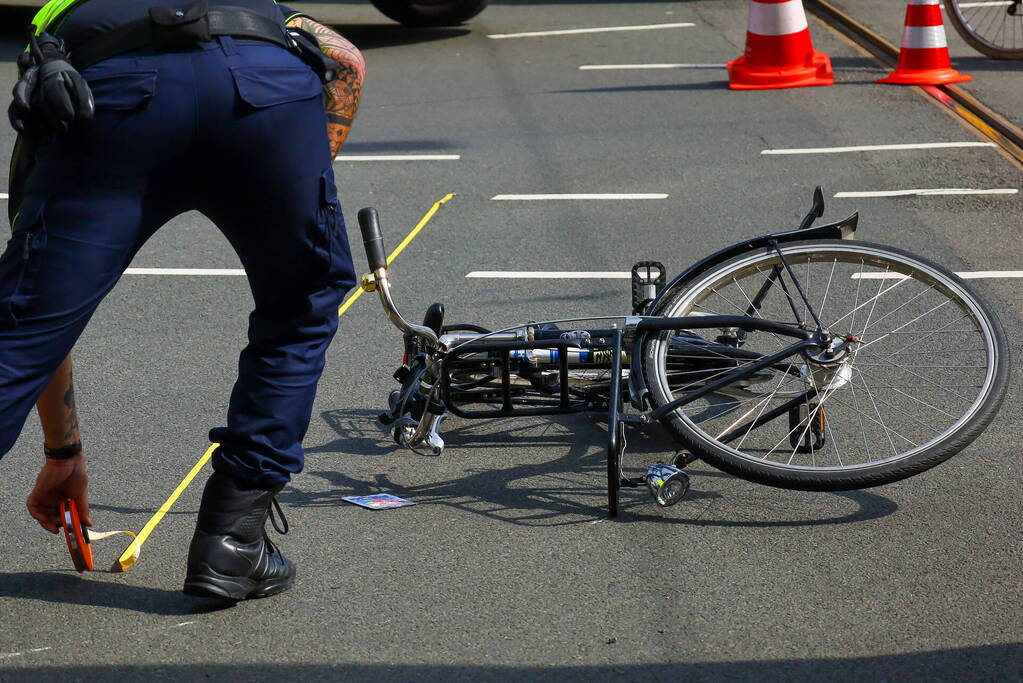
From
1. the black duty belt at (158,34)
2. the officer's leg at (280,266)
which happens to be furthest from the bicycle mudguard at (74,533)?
the black duty belt at (158,34)

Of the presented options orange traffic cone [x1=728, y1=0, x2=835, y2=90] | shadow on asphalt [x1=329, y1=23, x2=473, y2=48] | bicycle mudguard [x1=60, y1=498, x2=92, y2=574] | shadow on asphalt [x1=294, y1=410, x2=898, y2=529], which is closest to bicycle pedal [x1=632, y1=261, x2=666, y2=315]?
shadow on asphalt [x1=294, y1=410, x2=898, y2=529]

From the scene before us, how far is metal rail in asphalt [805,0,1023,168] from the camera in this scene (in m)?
7.58

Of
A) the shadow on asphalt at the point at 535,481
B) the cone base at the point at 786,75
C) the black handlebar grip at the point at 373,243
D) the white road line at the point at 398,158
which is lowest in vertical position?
the cone base at the point at 786,75

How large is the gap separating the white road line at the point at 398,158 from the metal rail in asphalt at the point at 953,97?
327cm

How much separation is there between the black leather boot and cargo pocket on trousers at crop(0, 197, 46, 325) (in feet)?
2.10

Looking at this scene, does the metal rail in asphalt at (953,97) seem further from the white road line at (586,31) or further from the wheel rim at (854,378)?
the wheel rim at (854,378)

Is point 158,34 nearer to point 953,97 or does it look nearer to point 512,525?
point 512,525

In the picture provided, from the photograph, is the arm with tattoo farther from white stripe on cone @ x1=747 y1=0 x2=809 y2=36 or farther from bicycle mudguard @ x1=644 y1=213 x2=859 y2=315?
white stripe on cone @ x1=747 y1=0 x2=809 y2=36

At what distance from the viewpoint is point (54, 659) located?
2.78 m

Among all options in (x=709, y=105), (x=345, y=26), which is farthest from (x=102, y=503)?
(x=345, y=26)

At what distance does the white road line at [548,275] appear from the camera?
5.55m

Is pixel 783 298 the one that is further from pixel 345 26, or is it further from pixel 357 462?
pixel 345 26

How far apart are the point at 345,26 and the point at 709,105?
519cm

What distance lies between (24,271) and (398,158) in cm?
541
